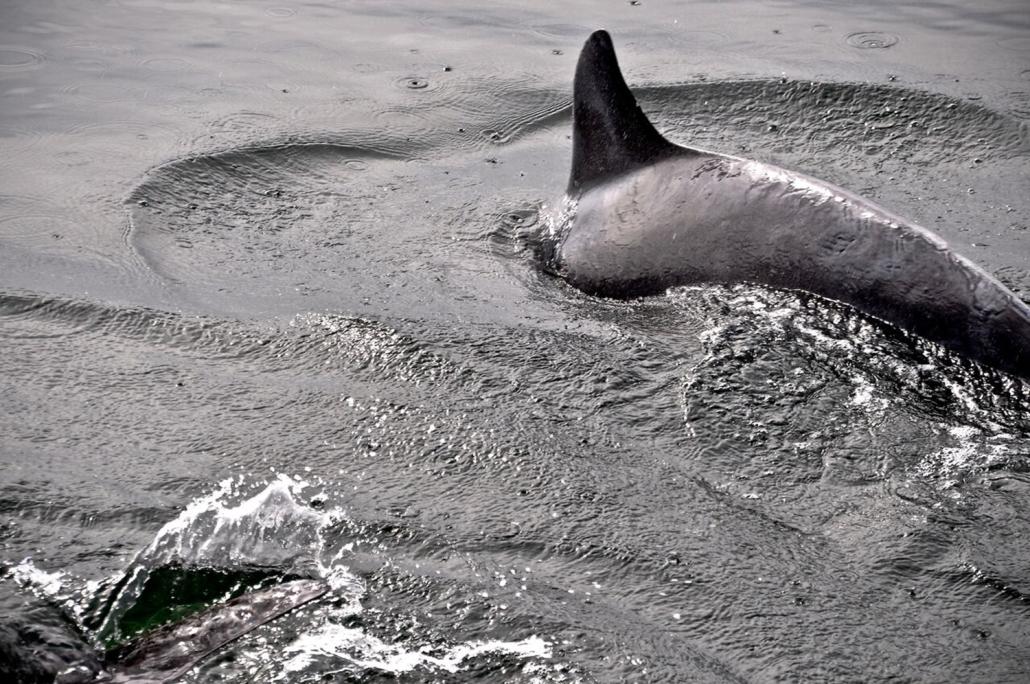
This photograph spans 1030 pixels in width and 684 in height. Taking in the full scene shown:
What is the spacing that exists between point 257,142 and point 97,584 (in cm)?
382

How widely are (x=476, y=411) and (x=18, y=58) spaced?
225 inches

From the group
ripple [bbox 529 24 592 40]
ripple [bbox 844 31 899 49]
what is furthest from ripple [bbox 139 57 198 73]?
ripple [bbox 844 31 899 49]

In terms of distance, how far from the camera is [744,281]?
4.66 meters

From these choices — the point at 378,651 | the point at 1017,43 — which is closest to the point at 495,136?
the point at 1017,43

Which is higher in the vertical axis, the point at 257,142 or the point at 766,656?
the point at 257,142

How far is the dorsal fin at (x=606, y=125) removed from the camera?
5.21m

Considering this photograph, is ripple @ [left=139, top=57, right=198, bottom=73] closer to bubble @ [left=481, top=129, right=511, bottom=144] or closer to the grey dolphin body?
bubble @ [left=481, top=129, right=511, bottom=144]

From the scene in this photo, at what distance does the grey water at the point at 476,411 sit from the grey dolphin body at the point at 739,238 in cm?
10

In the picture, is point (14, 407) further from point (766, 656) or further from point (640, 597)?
point (766, 656)

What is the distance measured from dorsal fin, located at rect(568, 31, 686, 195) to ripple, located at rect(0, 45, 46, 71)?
457 centimetres

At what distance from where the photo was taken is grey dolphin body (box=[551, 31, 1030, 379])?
4.16m

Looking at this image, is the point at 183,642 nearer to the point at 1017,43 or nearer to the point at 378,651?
the point at 378,651

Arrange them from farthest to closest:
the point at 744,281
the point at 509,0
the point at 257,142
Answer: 1. the point at 509,0
2. the point at 257,142
3. the point at 744,281

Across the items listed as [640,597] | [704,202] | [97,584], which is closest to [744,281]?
[704,202]
